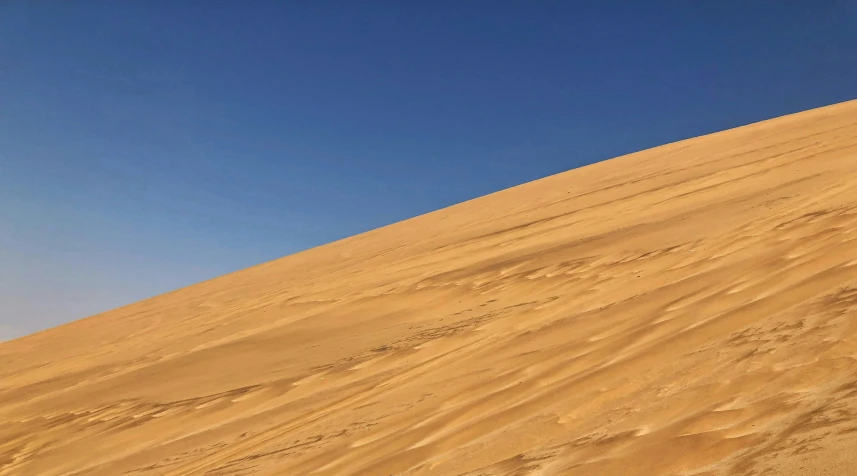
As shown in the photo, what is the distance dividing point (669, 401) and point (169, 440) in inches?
120

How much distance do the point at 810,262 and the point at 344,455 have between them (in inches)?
104

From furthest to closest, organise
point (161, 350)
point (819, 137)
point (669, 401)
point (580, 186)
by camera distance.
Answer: point (580, 186)
point (819, 137)
point (161, 350)
point (669, 401)

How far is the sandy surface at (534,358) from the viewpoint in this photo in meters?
2.39

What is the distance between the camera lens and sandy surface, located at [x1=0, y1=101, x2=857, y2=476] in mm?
2389

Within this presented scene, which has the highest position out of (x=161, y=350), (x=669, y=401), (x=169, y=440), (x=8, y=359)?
(x=8, y=359)

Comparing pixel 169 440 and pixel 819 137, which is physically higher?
pixel 819 137

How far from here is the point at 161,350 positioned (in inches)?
271

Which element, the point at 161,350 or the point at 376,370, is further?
the point at 161,350

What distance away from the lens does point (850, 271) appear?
3293 millimetres

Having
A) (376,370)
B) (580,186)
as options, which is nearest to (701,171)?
(580,186)

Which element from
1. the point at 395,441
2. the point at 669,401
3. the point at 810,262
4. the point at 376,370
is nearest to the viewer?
the point at 669,401

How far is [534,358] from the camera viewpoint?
3.65 metres

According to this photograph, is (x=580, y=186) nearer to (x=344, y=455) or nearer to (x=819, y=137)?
(x=819, y=137)

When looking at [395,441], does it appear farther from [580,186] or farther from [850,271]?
[580,186]
